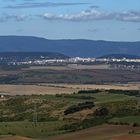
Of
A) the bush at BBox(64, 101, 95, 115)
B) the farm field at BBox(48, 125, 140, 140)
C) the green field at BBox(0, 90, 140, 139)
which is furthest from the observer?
the bush at BBox(64, 101, 95, 115)

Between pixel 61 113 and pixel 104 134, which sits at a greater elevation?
pixel 104 134

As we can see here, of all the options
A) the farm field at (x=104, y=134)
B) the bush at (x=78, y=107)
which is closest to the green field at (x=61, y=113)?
the bush at (x=78, y=107)

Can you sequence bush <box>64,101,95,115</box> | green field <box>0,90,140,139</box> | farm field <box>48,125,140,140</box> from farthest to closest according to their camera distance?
bush <box>64,101,95,115</box>, green field <box>0,90,140,139</box>, farm field <box>48,125,140,140</box>

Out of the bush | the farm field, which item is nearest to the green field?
the bush

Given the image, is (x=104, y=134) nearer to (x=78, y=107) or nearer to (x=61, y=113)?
(x=78, y=107)

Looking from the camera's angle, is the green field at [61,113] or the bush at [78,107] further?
the bush at [78,107]

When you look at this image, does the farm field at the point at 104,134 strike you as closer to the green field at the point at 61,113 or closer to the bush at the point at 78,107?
the green field at the point at 61,113

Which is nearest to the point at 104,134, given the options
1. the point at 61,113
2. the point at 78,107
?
the point at 78,107

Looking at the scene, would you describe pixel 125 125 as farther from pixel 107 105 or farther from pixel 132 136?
pixel 107 105

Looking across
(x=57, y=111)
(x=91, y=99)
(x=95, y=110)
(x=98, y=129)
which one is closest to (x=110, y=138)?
(x=98, y=129)

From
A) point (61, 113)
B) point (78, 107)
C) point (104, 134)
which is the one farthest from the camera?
point (61, 113)

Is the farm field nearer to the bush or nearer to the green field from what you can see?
the green field
